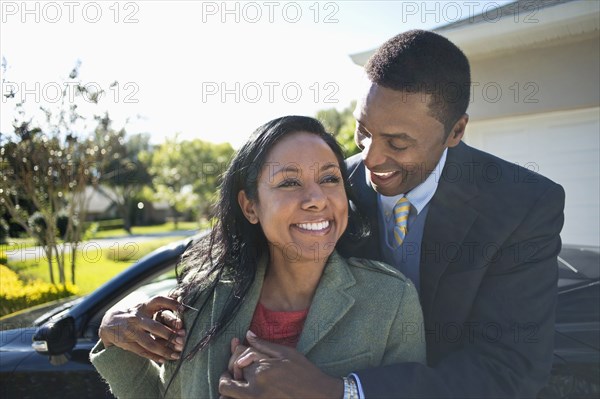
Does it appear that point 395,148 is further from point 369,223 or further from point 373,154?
point 369,223

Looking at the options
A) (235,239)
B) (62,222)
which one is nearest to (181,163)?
(62,222)

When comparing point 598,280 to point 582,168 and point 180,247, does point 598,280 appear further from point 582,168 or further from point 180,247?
point 582,168

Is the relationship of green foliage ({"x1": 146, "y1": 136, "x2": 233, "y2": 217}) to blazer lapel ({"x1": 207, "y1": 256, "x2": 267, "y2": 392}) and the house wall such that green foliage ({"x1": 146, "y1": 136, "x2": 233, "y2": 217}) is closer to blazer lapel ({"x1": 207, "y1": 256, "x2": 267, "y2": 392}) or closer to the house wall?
the house wall

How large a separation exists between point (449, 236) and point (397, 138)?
0.43m

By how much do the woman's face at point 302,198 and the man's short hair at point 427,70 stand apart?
402mm

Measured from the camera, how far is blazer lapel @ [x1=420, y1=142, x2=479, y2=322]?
2236 millimetres

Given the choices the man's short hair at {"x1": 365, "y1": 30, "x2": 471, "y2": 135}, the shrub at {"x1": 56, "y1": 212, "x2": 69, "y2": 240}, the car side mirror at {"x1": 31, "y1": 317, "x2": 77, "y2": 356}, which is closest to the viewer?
the man's short hair at {"x1": 365, "y1": 30, "x2": 471, "y2": 135}

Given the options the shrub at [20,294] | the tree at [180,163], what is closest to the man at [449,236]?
the shrub at [20,294]

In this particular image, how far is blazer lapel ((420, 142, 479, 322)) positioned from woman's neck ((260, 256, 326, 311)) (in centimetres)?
43

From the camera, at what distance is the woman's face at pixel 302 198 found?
2010mm

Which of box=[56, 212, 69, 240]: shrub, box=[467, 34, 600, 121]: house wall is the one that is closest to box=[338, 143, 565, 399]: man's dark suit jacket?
box=[467, 34, 600, 121]: house wall

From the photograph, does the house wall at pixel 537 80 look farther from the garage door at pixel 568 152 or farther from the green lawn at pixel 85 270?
the green lawn at pixel 85 270

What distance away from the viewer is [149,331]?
2.05m

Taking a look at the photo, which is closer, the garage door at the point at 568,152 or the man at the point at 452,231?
the man at the point at 452,231
